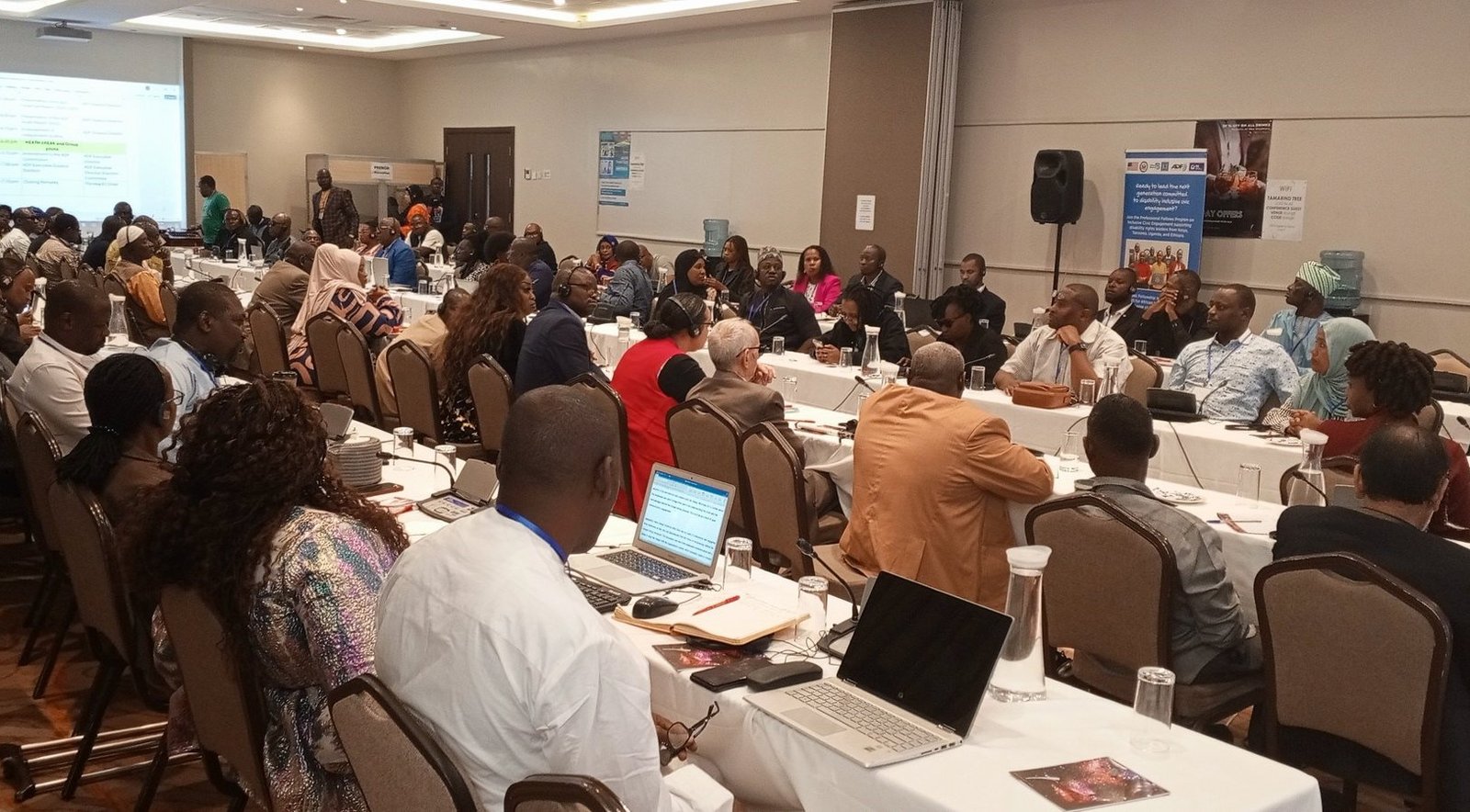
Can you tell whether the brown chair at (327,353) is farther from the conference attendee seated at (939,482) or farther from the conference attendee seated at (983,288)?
the conference attendee seated at (983,288)

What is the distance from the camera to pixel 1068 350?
20.8ft

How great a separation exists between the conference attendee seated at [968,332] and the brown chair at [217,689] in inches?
181

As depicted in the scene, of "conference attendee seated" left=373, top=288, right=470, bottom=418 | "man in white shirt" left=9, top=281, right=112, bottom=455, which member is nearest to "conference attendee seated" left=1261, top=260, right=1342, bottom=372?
"conference attendee seated" left=373, top=288, right=470, bottom=418

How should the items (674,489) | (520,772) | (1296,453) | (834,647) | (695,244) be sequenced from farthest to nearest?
(695,244), (1296,453), (674,489), (834,647), (520,772)

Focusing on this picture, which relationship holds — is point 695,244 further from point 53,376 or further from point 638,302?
point 53,376

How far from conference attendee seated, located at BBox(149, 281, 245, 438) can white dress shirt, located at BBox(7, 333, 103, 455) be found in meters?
0.28

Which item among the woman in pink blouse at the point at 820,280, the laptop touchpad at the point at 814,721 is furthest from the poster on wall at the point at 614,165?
the laptop touchpad at the point at 814,721

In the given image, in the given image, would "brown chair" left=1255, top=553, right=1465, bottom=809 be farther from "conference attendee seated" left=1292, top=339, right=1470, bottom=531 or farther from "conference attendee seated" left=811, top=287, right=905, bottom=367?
"conference attendee seated" left=811, top=287, right=905, bottom=367

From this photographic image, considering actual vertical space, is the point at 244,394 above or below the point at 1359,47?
below

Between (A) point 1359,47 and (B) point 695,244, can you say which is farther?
(B) point 695,244

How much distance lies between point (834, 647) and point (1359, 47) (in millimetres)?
7433

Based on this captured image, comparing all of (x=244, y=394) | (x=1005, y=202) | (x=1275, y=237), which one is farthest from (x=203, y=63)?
(x=244, y=394)

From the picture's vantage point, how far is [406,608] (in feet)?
5.93

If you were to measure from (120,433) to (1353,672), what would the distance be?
3.00 metres
